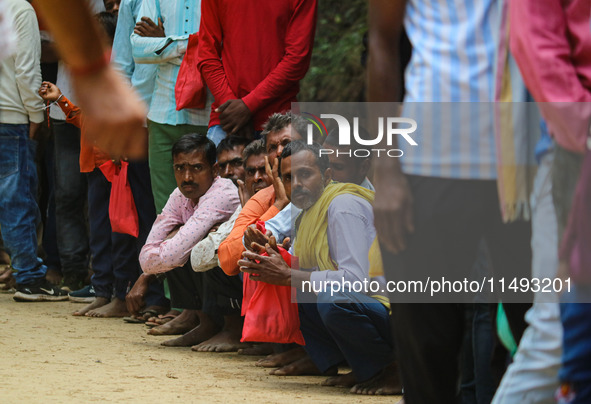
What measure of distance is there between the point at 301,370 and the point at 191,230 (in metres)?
1.21

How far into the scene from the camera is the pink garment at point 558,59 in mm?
2223

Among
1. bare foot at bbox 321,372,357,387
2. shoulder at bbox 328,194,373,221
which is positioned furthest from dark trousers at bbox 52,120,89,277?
bare foot at bbox 321,372,357,387

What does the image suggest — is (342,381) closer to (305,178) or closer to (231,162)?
(305,178)

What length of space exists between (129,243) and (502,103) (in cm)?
466

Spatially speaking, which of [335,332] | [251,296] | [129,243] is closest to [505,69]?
[335,332]

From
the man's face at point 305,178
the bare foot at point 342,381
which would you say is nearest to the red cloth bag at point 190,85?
the man's face at point 305,178

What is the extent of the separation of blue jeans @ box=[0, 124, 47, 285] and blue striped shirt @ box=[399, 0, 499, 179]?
522 centimetres

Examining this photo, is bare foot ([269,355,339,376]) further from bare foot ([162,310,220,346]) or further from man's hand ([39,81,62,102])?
man's hand ([39,81,62,102])

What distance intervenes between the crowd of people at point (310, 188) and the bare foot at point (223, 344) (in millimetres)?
17

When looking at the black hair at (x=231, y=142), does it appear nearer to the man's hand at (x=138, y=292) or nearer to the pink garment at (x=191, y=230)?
the pink garment at (x=191, y=230)

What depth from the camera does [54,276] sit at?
8.37 m

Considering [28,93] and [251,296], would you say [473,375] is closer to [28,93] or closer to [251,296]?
A: [251,296]

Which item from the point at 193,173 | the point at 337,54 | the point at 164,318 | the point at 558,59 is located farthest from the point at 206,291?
the point at 337,54

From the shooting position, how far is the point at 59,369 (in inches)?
184
